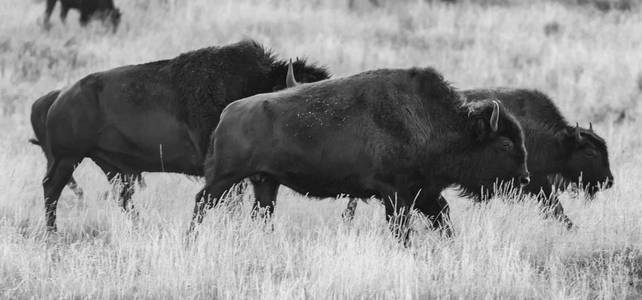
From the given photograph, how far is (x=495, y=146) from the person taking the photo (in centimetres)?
745

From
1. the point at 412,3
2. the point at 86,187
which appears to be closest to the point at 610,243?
the point at 86,187

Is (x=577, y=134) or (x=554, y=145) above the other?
→ (x=577, y=134)

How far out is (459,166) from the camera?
24.5ft

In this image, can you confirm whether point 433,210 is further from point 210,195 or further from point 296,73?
point 296,73

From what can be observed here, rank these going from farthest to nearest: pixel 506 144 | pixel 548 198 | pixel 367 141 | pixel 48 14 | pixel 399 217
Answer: pixel 48 14, pixel 548 198, pixel 506 144, pixel 367 141, pixel 399 217

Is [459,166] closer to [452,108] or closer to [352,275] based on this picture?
[452,108]

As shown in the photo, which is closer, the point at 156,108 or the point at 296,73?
the point at 156,108

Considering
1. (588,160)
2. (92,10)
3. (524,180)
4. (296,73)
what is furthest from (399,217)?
(92,10)

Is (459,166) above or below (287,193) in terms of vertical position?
above

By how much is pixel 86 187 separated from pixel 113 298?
4.29 meters

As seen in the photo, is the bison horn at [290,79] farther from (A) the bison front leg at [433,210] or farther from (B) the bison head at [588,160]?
(B) the bison head at [588,160]

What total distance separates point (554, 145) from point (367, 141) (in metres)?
2.77

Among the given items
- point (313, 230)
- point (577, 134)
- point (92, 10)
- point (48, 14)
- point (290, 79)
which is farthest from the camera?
point (92, 10)

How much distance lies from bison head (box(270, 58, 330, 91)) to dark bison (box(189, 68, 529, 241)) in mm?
868
